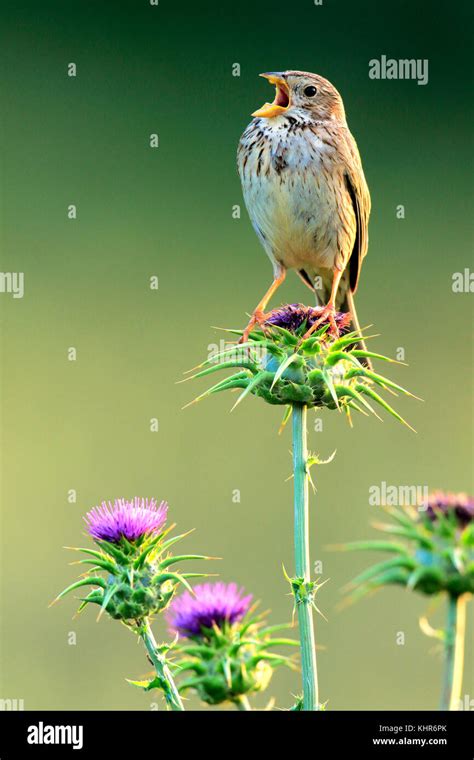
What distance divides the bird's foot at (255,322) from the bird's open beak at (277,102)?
1486mm

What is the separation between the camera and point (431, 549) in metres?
3.58

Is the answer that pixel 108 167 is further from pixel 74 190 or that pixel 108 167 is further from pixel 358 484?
pixel 358 484

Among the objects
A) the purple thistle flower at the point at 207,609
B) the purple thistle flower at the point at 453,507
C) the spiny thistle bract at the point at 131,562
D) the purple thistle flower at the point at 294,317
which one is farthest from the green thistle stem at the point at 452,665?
the purple thistle flower at the point at 294,317

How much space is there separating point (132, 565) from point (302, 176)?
117 inches

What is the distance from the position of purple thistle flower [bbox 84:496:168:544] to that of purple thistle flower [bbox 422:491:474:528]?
1.54 metres

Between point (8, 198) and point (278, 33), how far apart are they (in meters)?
5.19

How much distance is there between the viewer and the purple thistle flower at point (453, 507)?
3.75 metres

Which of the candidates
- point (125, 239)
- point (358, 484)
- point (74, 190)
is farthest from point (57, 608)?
point (74, 190)

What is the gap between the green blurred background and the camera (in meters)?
12.2

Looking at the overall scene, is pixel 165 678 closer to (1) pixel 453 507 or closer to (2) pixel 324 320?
(1) pixel 453 507

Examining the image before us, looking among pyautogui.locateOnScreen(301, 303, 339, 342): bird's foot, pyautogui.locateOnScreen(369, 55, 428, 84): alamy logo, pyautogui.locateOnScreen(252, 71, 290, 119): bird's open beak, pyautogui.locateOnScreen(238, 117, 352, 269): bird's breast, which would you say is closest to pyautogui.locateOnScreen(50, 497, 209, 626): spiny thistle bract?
pyautogui.locateOnScreen(301, 303, 339, 342): bird's foot

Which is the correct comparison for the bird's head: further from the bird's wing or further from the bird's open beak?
the bird's wing

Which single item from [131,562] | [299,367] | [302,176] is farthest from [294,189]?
[131,562]

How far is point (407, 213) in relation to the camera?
19.1 metres
